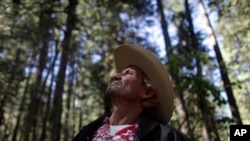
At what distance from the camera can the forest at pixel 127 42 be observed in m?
9.74

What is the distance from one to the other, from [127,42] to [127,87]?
16.7 meters

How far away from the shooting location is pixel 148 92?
258 cm

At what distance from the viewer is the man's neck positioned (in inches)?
97.6

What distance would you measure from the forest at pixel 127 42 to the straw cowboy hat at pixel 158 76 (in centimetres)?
569

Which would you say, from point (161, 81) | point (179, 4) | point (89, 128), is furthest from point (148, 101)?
point (179, 4)

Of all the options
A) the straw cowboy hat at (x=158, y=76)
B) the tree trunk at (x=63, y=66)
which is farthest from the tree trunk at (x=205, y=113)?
the straw cowboy hat at (x=158, y=76)

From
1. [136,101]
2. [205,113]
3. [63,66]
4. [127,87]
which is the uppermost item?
[63,66]

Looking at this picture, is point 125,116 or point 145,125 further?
point 125,116

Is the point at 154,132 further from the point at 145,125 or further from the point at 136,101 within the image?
the point at 136,101

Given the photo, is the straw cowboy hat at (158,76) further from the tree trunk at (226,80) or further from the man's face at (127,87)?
the tree trunk at (226,80)

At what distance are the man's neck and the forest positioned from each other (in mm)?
5777

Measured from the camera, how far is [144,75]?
106 inches

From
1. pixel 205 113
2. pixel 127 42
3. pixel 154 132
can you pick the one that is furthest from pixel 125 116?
pixel 127 42

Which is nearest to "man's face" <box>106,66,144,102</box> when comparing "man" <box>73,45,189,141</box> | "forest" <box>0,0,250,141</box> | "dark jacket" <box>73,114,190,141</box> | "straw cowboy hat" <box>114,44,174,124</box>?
"man" <box>73,45,189,141</box>
